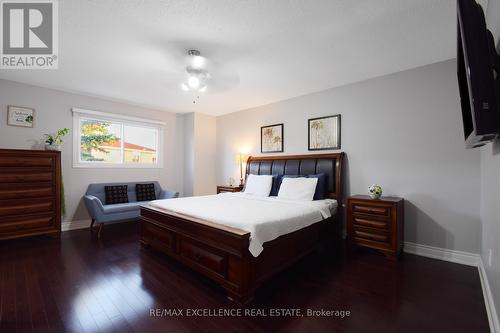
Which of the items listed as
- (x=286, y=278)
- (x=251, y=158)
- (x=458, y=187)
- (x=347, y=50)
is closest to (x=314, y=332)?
(x=286, y=278)

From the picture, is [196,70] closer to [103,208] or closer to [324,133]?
[324,133]

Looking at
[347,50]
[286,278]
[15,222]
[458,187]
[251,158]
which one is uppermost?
[347,50]

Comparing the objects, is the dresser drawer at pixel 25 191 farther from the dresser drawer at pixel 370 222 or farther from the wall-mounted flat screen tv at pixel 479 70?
the wall-mounted flat screen tv at pixel 479 70

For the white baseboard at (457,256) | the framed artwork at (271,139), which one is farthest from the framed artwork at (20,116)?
the white baseboard at (457,256)

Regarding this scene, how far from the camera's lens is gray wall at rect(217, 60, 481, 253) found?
271 centimetres

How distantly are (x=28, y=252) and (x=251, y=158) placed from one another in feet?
12.3

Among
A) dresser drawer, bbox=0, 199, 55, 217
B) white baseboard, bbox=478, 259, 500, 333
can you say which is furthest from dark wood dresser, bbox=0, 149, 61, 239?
white baseboard, bbox=478, 259, 500, 333

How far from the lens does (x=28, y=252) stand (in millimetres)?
2988

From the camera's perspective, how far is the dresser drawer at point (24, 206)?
3.22m

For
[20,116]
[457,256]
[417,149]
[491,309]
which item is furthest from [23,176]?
[457,256]

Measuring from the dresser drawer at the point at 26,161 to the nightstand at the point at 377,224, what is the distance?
181 inches

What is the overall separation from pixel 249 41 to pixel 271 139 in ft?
7.89

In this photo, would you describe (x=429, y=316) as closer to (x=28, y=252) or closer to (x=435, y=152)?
(x=435, y=152)

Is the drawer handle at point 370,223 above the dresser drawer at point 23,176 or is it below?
below
